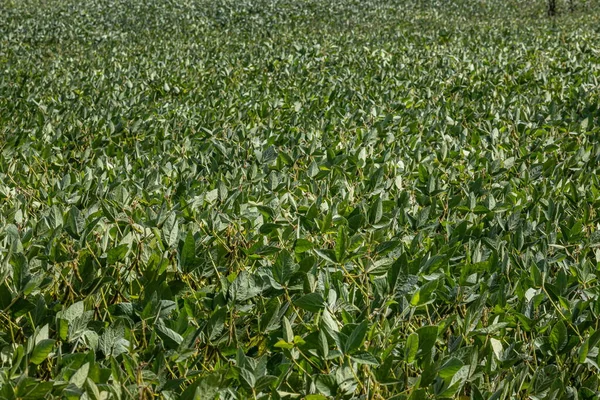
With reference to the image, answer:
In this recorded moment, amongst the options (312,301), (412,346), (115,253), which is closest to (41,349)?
(115,253)

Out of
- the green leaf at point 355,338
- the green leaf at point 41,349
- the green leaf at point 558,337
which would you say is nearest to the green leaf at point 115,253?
the green leaf at point 41,349

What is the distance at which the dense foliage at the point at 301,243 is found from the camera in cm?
173

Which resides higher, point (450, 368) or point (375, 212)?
point (450, 368)

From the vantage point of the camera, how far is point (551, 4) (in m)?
19.9

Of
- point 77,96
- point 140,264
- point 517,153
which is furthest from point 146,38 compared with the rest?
point 140,264

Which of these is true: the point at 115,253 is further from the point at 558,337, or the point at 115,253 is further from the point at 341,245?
the point at 558,337

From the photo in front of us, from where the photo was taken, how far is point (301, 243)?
2.33 meters

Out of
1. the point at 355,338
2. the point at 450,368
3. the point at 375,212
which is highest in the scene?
the point at 355,338

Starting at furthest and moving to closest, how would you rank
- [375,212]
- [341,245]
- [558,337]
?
[375,212]
[341,245]
[558,337]

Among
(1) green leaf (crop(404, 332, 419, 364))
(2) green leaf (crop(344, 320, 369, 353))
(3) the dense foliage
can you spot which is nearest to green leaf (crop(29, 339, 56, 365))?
(3) the dense foliage

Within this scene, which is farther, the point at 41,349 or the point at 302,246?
the point at 302,246

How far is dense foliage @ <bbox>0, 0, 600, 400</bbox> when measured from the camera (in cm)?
173

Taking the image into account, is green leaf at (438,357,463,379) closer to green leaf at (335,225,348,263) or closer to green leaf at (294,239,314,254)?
green leaf at (335,225,348,263)

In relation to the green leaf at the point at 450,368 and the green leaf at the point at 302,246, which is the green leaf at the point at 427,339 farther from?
the green leaf at the point at 302,246
